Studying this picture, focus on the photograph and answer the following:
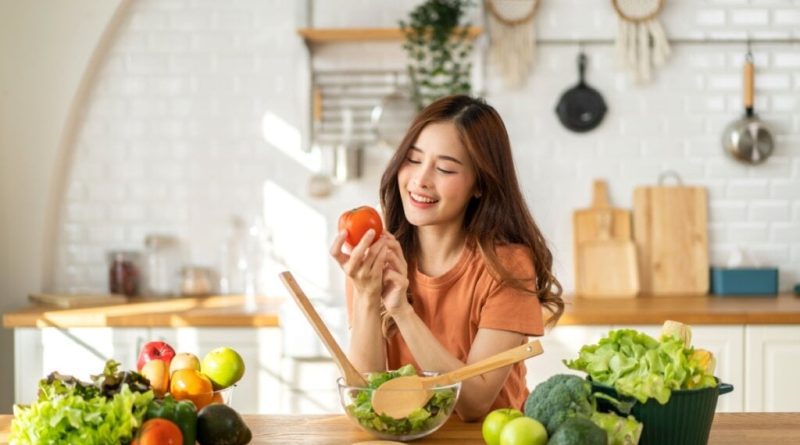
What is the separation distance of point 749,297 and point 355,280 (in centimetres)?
267

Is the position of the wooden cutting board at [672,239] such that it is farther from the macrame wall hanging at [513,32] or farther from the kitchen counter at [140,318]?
the kitchen counter at [140,318]

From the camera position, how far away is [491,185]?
2.35 metres

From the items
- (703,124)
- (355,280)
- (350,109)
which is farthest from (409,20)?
(355,280)

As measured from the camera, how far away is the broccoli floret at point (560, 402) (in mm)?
1693

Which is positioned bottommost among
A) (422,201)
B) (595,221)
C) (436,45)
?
(595,221)

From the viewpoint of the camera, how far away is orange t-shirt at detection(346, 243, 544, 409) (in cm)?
231

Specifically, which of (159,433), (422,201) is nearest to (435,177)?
(422,201)

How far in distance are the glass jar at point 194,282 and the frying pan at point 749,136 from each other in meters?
2.40

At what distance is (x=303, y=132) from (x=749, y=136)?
6.45 ft

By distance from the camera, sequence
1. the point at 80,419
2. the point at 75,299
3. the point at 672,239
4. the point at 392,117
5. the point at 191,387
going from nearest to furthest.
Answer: the point at 80,419 < the point at 191,387 < the point at 75,299 < the point at 392,117 < the point at 672,239

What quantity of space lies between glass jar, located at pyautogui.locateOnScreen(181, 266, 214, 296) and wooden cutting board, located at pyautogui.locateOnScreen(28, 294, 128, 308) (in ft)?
0.85

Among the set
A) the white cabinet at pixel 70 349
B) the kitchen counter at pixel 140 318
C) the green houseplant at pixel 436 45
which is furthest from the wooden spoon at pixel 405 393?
the green houseplant at pixel 436 45

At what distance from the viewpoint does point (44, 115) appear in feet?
14.3

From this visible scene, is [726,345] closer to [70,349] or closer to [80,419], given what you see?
[70,349]
